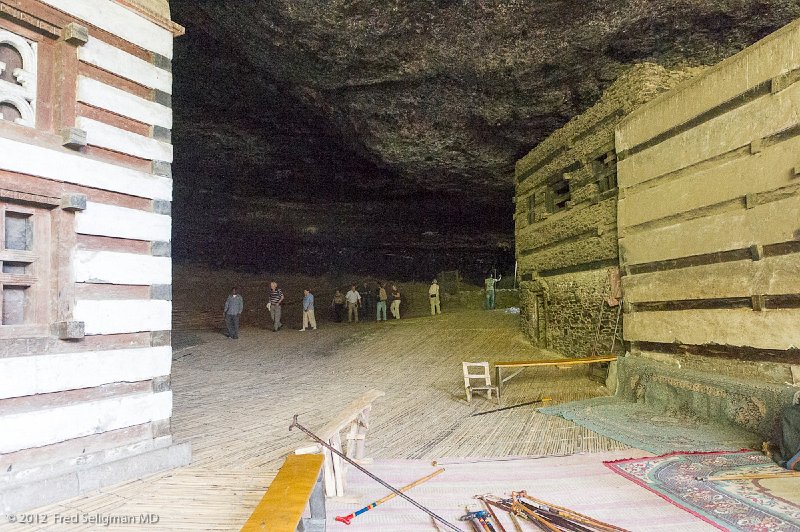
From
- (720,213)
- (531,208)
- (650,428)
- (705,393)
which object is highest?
(531,208)

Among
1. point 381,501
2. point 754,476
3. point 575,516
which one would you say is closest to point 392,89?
point 381,501

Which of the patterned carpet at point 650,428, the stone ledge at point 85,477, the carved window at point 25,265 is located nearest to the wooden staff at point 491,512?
the patterned carpet at point 650,428

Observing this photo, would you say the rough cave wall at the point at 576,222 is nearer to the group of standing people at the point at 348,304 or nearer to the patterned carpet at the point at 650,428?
the patterned carpet at the point at 650,428

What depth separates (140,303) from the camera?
4844mm

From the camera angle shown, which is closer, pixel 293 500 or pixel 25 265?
pixel 293 500

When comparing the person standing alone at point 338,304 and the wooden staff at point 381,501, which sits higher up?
the person standing alone at point 338,304

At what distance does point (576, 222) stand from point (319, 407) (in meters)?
5.92

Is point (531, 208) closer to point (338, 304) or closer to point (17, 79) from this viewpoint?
point (338, 304)

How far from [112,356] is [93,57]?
2.55 meters

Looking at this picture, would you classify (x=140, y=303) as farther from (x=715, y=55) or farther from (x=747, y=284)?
(x=715, y=55)

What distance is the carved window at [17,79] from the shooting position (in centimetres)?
404

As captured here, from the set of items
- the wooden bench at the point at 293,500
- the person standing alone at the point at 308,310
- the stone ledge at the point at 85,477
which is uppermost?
the person standing alone at the point at 308,310

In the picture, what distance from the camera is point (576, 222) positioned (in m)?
10.1

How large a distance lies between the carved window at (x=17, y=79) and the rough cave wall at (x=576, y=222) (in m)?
7.98
